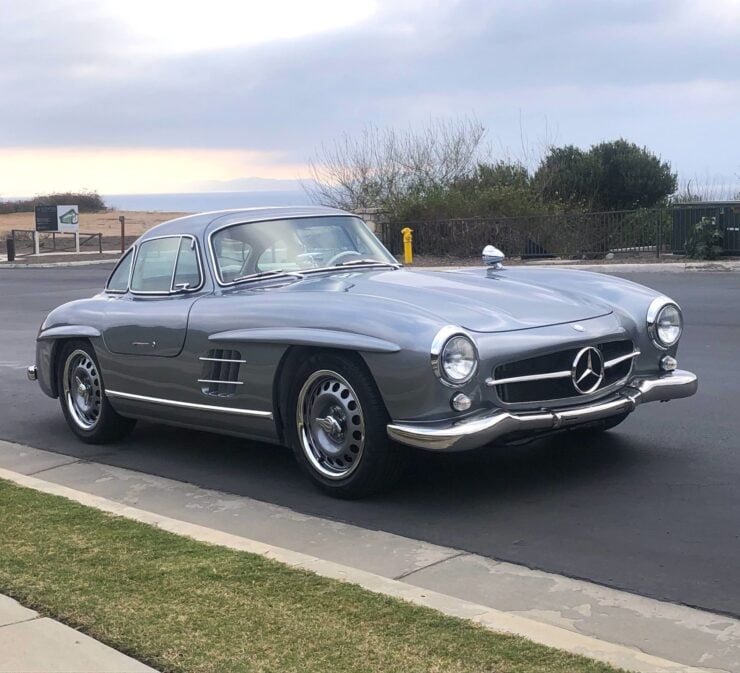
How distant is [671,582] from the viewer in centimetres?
443

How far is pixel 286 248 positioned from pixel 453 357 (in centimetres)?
195

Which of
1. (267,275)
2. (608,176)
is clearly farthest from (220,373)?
(608,176)

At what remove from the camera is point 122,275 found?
7715 mm

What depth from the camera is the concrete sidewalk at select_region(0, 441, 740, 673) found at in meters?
3.73

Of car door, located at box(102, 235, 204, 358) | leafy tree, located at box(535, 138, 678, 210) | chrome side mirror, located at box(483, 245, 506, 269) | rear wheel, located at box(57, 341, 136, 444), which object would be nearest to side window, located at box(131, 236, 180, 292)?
car door, located at box(102, 235, 204, 358)

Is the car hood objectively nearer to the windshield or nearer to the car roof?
the windshield

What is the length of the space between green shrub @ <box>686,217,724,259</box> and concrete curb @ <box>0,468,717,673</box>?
19.5m

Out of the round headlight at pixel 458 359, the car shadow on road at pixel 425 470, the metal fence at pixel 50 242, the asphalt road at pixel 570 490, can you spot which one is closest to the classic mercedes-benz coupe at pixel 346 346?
the round headlight at pixel 458 359

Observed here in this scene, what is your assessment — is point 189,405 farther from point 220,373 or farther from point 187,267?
point 187,267

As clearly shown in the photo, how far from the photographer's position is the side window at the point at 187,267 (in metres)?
6.92

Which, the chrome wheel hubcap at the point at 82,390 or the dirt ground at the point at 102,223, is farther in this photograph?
the dirt ground at the point at 102,223

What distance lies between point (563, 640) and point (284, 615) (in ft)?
3.37

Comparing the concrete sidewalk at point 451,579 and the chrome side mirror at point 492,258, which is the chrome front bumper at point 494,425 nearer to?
the concrete sidewalk at point 451,579

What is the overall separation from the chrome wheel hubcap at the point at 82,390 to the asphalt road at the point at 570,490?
22 centimetres
